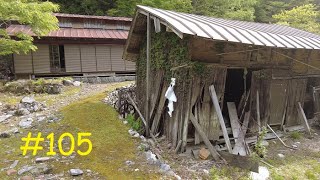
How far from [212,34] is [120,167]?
3751mm

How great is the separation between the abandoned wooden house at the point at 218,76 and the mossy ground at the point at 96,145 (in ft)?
4.26

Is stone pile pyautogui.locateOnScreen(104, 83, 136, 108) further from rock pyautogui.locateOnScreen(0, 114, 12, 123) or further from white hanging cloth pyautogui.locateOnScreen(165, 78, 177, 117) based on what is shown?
rock pyautogui.locateOnScreen(0, 114, 12, 123)

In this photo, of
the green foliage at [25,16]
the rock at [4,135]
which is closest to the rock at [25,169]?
the rock at [4,135]

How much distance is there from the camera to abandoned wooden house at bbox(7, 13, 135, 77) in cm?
1531

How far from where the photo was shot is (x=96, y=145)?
6719 millimetres

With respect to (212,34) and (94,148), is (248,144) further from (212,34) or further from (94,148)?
(94,148)

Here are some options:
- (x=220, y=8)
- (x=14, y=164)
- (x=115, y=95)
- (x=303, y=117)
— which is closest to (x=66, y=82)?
(x=115, y=95)

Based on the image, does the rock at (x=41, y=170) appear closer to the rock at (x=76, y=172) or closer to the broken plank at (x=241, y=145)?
the rock at (x=76, y=172)

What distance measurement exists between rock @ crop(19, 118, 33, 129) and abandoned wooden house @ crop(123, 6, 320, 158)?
13.1ft

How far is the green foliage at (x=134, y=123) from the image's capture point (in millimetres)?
8247

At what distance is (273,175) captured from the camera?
217 inches

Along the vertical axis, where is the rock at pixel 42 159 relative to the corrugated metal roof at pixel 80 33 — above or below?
below

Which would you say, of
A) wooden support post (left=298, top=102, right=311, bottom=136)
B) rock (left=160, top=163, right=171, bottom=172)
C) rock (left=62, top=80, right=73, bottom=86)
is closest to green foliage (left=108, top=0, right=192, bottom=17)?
rock (left=62, top=80, right=73, bottom=86)

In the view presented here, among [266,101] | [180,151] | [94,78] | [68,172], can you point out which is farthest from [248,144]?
[94,78]
